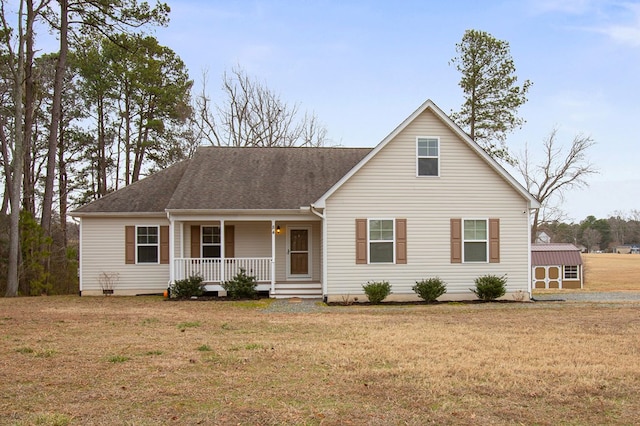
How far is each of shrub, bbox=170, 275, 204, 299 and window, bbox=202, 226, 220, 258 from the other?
1.69 metres

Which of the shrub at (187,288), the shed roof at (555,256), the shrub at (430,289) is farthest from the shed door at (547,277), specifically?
the shrub at (187,288)

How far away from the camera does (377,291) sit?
16.5 m

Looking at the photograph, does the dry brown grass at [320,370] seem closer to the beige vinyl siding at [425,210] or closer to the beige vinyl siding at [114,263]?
the beige vinyl siding at [425,210]

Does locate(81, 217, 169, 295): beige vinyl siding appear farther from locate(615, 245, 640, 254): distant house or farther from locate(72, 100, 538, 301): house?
locate(615, 245, 640, 254): distant house

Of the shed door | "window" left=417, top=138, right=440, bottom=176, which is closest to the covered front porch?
"window" left=417, top=138, right=440, bottom=176

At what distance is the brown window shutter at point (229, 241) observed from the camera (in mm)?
19523

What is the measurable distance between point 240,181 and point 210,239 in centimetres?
219

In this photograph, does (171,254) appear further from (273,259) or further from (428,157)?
(428,157)

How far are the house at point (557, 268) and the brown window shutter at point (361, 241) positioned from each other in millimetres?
22628

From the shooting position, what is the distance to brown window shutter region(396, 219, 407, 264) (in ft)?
56.0


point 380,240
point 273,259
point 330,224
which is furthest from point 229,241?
point 380,240

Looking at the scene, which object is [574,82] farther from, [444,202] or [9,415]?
[9,415]

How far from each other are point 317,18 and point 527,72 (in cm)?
1633

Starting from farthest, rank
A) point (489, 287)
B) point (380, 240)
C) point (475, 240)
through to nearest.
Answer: point (475, 240), point (380, 240), point (489, 287)
